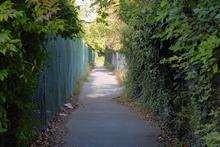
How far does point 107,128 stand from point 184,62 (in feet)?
21.0

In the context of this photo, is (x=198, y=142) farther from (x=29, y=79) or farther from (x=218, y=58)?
(x=218, y=58)

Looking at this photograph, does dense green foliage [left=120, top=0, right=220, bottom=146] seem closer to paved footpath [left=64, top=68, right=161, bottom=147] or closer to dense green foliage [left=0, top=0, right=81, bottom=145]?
paved footpath [left=64, top=68, right=161, bottom=147]

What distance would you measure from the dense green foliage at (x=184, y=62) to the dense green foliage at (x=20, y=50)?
1289mm

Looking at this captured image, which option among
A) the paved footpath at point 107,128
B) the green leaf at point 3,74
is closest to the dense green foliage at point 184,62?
the paved footpath at point 107,128

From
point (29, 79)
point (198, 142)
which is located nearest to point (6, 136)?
→ point (29, 79)

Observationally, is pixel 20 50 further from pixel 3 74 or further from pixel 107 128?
pixel 107 128

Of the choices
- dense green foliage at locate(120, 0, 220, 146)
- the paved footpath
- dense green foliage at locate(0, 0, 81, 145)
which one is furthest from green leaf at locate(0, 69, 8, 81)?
the paved footpath

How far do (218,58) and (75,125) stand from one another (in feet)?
31.4

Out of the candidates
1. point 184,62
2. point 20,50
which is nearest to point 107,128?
point 184,62

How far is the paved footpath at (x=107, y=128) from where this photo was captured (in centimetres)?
1124

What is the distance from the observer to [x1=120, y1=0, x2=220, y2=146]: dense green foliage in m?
4.96

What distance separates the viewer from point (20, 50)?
6129 millimetres

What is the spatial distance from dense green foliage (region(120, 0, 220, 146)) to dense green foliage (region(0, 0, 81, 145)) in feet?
4.23

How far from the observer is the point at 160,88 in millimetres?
11922
